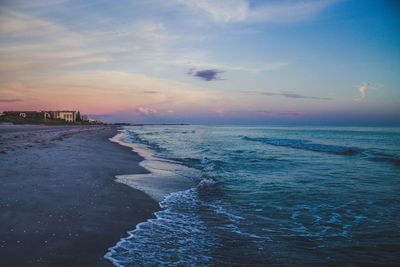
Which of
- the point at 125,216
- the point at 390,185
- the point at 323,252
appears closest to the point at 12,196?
the point at 125,216

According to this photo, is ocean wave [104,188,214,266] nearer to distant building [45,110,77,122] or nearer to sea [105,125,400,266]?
sea [105,125,400,266]

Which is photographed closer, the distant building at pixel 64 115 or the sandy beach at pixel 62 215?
the sandy beach at pixel 62 215

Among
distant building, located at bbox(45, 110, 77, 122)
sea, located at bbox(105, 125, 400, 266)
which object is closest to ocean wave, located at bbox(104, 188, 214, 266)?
sea, located at bbox(105, 125, 400, 266)

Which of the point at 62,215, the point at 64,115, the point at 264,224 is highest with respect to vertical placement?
the point at 64,115

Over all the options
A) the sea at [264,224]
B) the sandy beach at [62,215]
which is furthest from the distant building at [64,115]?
the sea at [264,224]

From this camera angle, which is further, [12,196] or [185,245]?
[12,196]

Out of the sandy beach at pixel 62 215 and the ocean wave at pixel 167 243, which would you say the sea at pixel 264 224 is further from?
the sandy beach at pixel 62 215

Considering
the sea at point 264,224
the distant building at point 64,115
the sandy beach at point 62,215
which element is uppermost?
the distant building at point 64,115

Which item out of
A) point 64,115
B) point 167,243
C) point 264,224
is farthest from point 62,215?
point 64,115

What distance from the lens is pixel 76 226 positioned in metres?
3.84

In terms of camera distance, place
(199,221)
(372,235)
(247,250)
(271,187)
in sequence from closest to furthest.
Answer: (247,250)
(372,235)
(199,221)
(271,187)

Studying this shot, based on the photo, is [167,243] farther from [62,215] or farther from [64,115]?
[64,115]

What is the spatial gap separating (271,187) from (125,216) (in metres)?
5.32

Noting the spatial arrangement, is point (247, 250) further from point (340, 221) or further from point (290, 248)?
point (340, 221)
